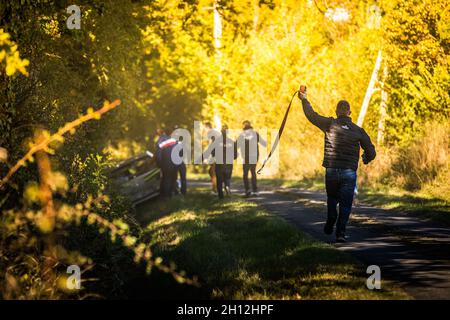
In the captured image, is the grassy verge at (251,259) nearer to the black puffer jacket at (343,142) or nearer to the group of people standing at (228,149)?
the black puffer jacket at (343,142)

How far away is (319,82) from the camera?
2880 cm

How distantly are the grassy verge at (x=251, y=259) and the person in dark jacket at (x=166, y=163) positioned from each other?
390cm

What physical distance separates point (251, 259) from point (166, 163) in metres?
10.2

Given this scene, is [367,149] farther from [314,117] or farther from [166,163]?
[166,163]

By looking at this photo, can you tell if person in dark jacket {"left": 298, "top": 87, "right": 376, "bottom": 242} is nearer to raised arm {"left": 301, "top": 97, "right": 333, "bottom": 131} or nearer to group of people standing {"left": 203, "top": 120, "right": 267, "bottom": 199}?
raised arm {"left": 301, "top": 97, "right": 333, "bottom": 131}

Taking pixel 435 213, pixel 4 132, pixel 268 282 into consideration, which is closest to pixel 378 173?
pixel 435 213

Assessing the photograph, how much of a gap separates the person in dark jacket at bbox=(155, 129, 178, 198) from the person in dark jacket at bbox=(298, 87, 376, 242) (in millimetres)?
9817

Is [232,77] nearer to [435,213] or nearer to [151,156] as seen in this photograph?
[151,156]

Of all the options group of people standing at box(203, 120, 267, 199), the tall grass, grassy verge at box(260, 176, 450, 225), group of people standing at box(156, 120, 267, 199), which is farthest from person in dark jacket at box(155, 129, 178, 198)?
the tall grass

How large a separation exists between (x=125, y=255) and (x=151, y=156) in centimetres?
1052

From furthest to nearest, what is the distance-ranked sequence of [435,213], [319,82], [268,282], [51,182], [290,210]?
1. [319,82]
2. [290,210]
3. [435,213]
4. [268,282]
5. [51,182]

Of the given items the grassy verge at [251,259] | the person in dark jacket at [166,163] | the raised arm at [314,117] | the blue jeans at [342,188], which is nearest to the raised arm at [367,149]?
the blue jeans at [342,188]

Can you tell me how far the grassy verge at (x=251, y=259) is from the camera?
701 centimetres
